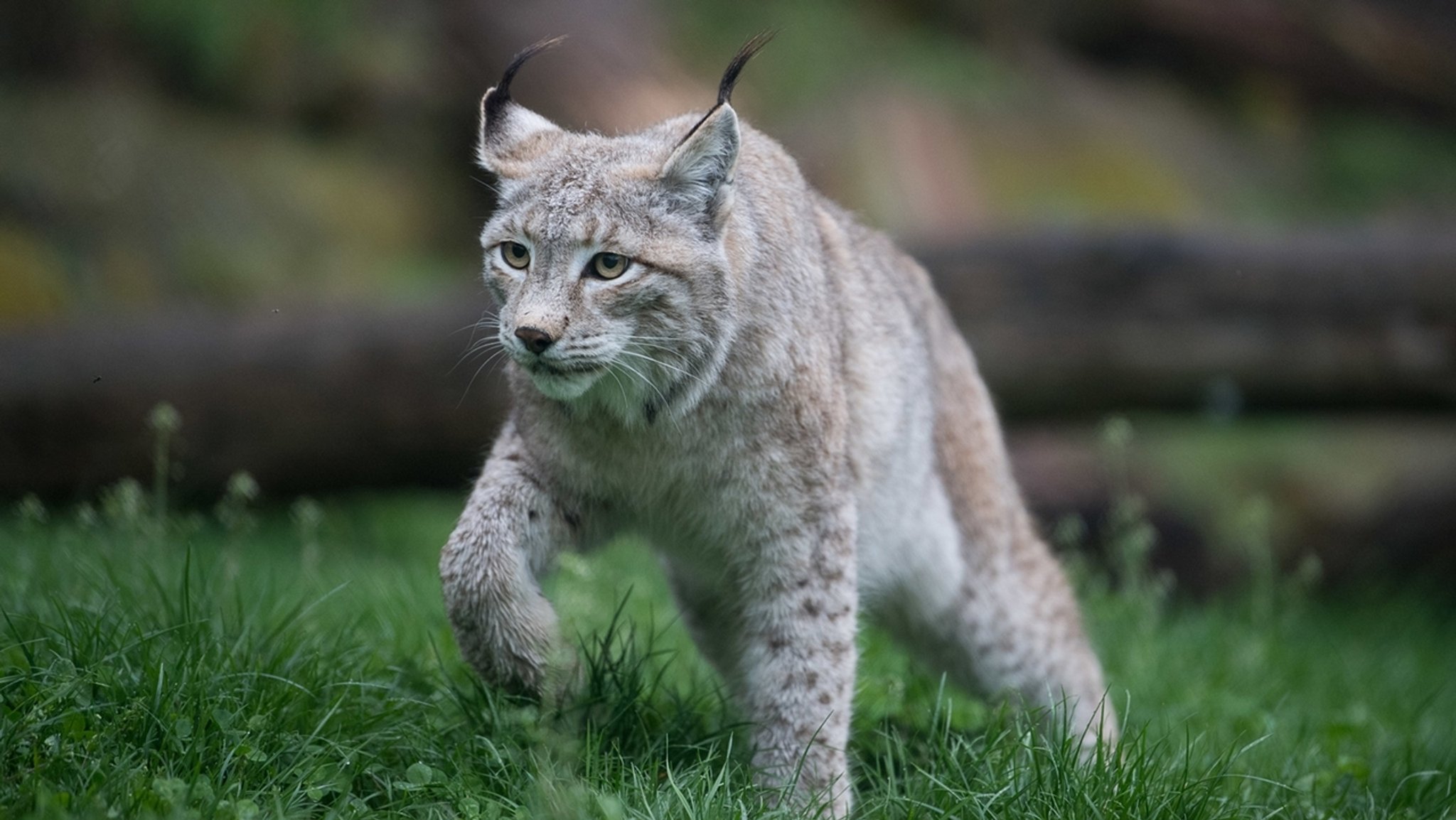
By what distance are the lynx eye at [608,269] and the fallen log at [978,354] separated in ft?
14.7

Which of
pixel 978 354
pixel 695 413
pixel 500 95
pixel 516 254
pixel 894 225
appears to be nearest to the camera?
pixel 516 254

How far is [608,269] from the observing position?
4.26 metres

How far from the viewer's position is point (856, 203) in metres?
12.4

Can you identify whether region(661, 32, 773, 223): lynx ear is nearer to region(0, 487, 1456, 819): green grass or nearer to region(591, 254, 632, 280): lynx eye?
region(591, 254, 632, 280): lynx eye

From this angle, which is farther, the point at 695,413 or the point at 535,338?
the point at 695,413

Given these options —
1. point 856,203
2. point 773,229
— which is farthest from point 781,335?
point 856,203

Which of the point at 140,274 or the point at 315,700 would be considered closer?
the point at 315,700

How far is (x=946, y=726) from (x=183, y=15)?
1046cm

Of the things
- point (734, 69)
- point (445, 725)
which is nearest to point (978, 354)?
point (734, 69)

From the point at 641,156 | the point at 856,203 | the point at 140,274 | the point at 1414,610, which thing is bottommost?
the point at 1414,610

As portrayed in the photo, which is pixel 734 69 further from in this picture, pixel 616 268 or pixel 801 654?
pixel 801 654

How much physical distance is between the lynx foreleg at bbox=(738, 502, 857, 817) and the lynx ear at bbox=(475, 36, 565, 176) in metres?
1.68

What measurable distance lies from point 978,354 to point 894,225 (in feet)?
12.2

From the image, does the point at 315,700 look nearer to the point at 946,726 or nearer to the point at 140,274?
the point at 946,726
